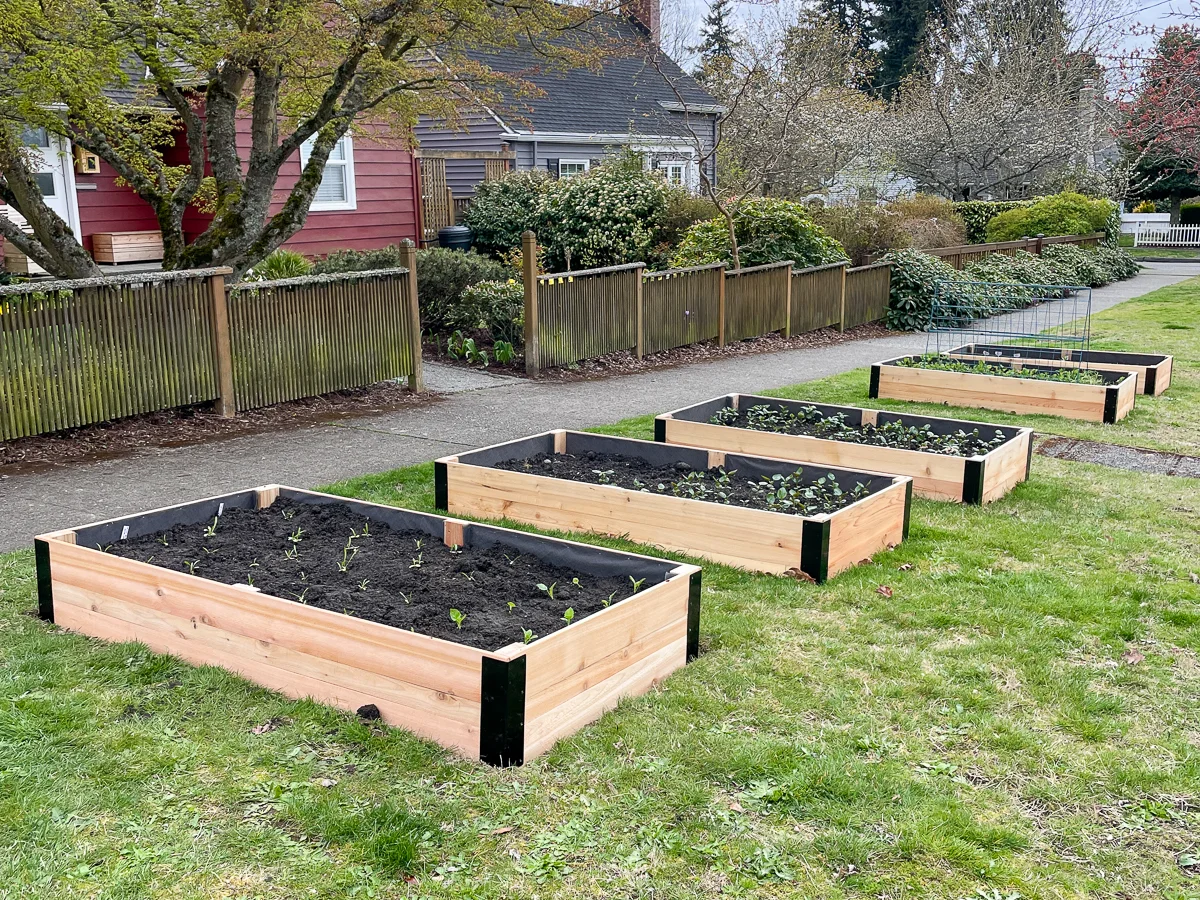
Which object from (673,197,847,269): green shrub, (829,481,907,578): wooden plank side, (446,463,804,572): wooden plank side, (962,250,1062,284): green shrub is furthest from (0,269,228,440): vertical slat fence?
(962,250,1062,284): green shrub

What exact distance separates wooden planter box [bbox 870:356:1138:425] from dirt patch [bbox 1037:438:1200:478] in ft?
3.30

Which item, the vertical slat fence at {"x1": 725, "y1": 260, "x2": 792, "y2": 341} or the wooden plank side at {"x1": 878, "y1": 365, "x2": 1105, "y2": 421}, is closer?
the wooden plank side at {"x1": 878, "y1": 365, "x2": 1105, "y2": 421}

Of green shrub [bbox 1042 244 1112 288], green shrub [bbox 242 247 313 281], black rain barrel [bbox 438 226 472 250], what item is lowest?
green shrub [bbox 1042 244 1112 288]

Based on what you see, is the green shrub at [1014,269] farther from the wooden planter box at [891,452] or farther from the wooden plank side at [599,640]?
the wooden plank side at [599,640]

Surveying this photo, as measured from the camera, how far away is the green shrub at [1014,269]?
2069 cm

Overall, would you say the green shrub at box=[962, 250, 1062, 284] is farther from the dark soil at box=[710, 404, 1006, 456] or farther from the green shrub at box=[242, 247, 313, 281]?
the dark soil at box=[710, 404, 1006, 456]

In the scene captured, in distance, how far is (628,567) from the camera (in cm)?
507

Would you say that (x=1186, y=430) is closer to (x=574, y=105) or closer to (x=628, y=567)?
(x=628, y=567)

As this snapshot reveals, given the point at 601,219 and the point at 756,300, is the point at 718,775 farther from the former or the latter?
the point at 601,219

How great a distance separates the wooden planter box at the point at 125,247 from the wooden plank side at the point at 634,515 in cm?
1176

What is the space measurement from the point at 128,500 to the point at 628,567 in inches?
162

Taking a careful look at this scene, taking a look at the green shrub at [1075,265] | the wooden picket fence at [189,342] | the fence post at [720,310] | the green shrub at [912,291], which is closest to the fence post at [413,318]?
the wooden picket fence at [189,342]

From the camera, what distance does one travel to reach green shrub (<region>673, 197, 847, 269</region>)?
56.4 ft

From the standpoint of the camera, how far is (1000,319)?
63.9 feet
